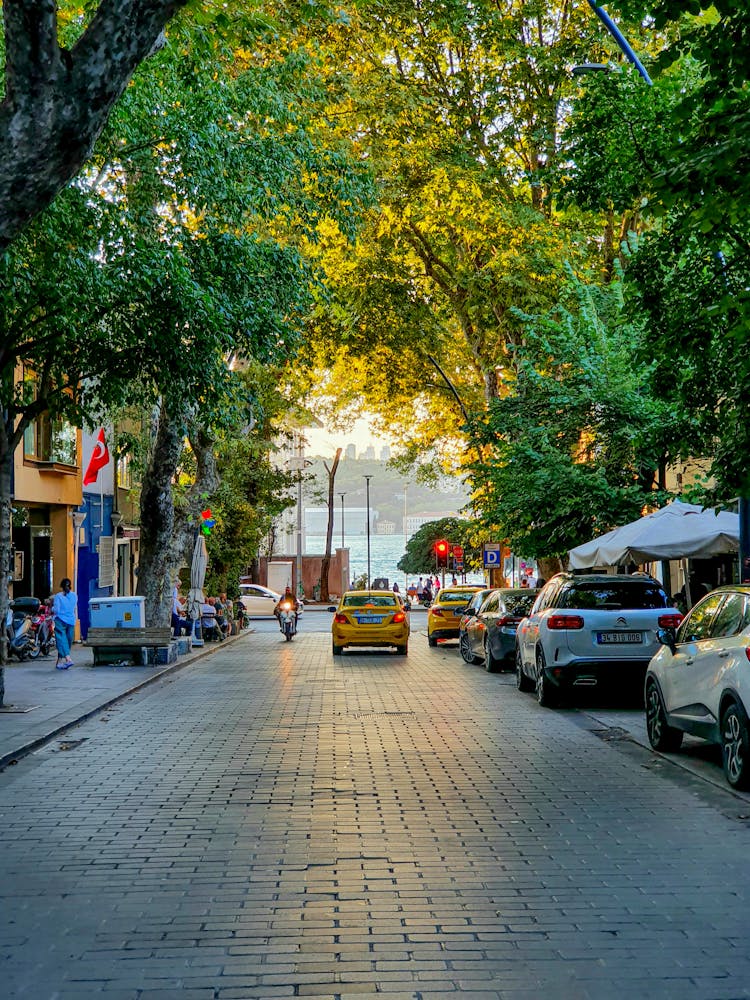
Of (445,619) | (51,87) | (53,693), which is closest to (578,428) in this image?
Result: (445,619)

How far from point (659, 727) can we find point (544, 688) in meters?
4.68

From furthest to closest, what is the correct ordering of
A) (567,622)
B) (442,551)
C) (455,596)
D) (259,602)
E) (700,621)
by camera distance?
(442,551) < (259,602) < (455,596) < (567,622) < (700,621)

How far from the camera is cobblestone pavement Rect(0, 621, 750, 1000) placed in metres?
5.40

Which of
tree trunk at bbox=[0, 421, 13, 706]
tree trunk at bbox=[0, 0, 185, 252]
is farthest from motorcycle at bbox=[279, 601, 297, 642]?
tree trunk at bbox=[0, 0, 185, 252]

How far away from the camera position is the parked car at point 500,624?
77.9ft

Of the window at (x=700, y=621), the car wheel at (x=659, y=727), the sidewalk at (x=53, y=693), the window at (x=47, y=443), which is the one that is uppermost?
the window at (x=47, y=443)

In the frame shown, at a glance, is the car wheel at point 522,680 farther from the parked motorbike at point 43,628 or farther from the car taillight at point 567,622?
the parked motorbike at point 43,628

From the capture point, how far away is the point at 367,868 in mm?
7398

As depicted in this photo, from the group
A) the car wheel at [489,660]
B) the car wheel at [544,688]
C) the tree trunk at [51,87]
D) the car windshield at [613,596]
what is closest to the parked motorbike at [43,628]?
the car wheel at [489,660]

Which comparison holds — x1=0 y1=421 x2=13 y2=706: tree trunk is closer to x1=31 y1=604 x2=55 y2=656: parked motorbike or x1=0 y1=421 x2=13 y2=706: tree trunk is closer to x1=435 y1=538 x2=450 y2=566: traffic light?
x1=31 y1=604 x2=55 y2=656: parked motorbike

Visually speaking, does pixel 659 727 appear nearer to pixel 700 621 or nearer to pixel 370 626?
pixel 700 621

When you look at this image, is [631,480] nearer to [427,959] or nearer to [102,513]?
[102,513]

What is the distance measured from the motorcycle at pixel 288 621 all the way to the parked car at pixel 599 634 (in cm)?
2228

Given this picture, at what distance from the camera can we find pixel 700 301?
12.0m
